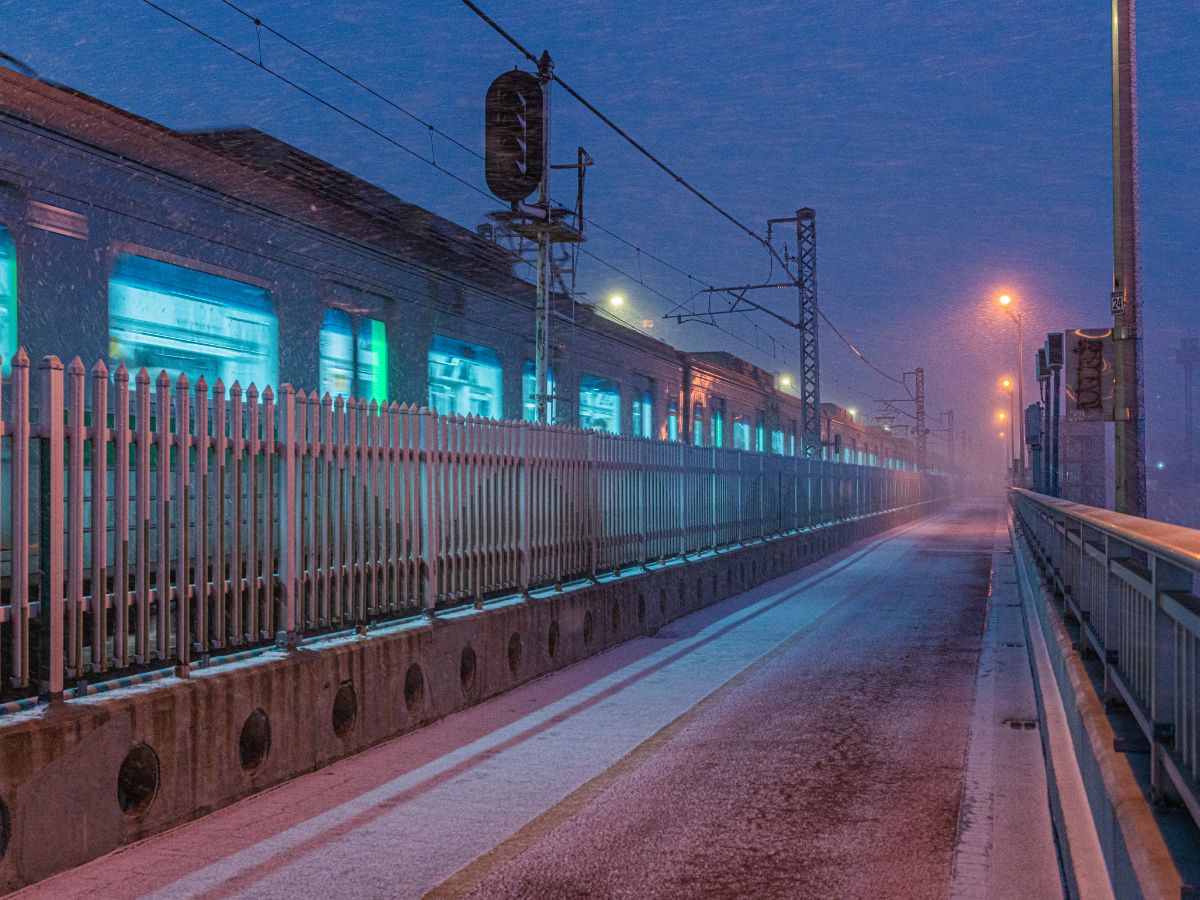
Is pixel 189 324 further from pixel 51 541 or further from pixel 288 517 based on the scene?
pixel 51 541

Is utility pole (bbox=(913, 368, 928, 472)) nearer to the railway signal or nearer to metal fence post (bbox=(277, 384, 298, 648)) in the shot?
the railway signal

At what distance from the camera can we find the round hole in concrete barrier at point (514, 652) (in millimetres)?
9188

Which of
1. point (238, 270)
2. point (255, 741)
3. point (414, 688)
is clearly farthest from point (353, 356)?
point (255, 741)

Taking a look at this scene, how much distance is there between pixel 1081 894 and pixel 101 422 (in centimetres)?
426

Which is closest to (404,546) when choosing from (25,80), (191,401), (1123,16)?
(191,401)

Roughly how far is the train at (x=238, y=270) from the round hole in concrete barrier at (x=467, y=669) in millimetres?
3165

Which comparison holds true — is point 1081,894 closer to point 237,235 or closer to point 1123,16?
point 237,235

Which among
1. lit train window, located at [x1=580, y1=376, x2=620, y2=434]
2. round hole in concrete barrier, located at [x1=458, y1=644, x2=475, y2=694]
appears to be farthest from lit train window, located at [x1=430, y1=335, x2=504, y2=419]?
round hole in concrete barrier, located at [x1=458, y1=644, x2=475, y2=694]

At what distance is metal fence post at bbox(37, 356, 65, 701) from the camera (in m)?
4.91

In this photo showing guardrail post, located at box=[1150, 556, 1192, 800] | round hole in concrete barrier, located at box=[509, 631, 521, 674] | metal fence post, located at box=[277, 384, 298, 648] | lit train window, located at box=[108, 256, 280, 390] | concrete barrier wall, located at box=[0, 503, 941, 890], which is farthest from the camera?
round hole in concrete barrier, located at box=[509, 631, 521, 674]

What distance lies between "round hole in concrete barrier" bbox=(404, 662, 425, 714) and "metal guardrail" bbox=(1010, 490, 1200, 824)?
406 centimetres

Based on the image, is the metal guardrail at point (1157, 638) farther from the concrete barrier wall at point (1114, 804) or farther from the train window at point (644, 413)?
the train window at point (644, 413)

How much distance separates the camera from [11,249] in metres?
7.73

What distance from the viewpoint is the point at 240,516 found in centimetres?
612
